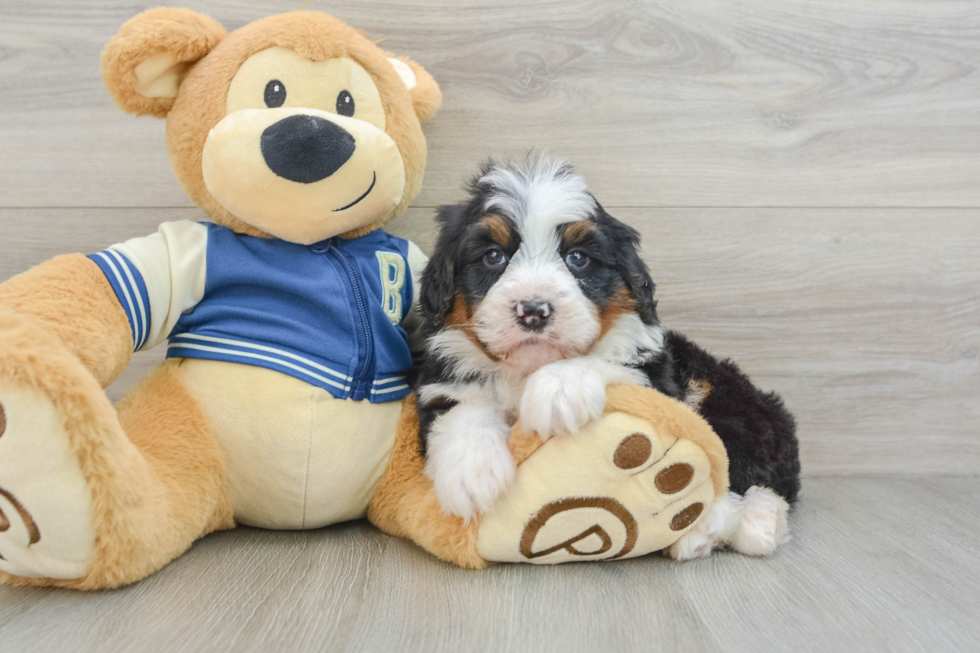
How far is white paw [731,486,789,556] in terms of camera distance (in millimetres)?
1495

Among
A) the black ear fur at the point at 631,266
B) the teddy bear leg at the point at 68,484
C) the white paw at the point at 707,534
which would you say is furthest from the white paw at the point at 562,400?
the teddy bear leg at the point at 68,484

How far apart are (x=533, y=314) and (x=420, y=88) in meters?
0.80

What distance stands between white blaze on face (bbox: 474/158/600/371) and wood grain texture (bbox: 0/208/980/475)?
0.63m

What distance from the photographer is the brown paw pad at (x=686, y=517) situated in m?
1.38

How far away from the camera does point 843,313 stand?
2133 millimetres

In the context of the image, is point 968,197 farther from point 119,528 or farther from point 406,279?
point 119,528

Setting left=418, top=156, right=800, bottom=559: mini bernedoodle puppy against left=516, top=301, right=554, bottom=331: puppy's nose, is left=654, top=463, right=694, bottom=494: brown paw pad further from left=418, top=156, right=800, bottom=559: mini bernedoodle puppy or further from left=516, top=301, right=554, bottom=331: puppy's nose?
left=516, top=301, right=554, bottom=331: puppy's nose

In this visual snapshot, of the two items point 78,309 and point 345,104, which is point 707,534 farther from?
point 78,309

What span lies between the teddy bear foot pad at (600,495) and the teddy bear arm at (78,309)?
2.63 feet

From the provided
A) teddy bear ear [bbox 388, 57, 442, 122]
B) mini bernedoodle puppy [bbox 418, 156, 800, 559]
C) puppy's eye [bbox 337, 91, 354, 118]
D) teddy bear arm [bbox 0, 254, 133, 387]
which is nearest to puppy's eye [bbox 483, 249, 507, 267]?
mini bernedoodle puppy [bbox 418, 156, 800, 559]

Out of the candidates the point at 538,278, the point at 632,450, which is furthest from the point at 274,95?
the point at 632,450

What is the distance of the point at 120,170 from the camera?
199cm

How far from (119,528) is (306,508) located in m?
0.39

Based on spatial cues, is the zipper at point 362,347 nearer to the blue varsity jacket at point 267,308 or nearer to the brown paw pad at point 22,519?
the blue varsity jacket at point 267,308
